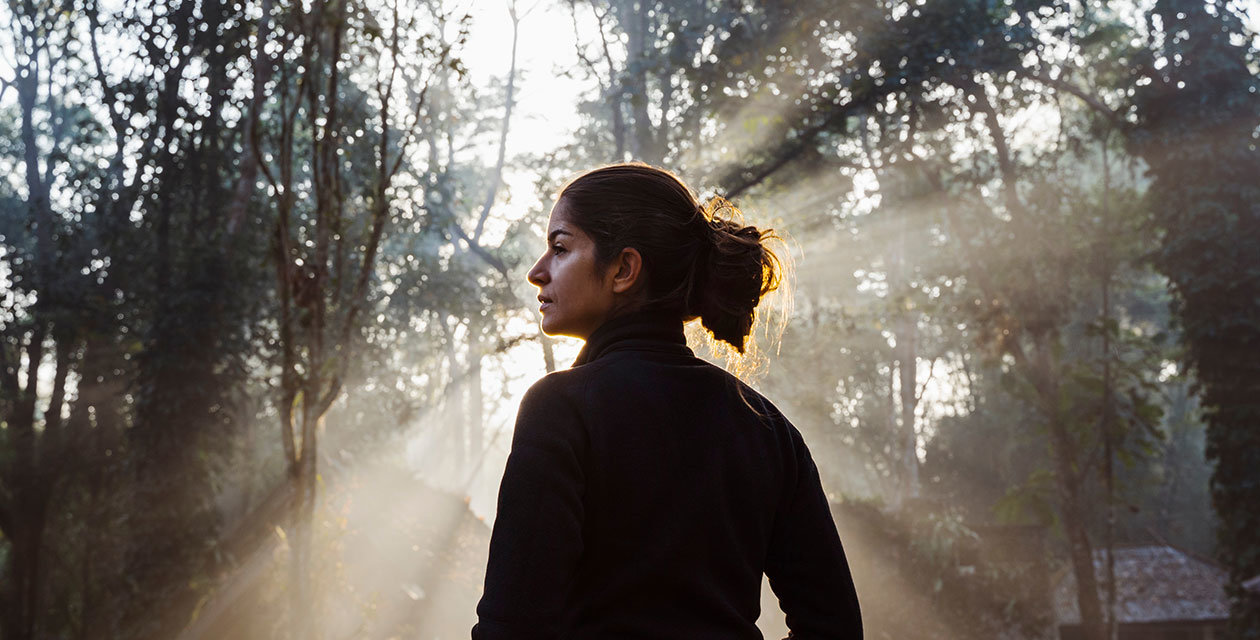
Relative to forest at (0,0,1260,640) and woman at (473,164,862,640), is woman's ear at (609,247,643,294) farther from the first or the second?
forest at (0,0,1260,640)

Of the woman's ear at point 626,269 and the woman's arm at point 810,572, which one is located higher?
the woman's ear at point 626,269

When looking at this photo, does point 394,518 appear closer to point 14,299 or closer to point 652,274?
point 14,299

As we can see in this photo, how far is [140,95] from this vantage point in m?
11.8

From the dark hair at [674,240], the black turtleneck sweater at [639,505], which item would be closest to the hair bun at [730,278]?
the dark hair at [674,240]

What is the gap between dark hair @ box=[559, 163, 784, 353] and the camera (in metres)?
1.50

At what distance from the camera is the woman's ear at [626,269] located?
1.49 metres

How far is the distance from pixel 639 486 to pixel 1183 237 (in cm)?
1347

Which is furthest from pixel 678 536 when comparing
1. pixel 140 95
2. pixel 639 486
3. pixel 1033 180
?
pixel 1033 180

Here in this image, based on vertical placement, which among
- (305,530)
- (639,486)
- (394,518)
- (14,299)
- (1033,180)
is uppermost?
(1033,180)

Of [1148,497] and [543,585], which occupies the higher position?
[543,585]

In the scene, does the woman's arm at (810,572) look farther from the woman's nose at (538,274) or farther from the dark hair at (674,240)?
the woman's nose at (538,274)

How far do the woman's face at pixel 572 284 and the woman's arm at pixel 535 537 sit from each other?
0.29m

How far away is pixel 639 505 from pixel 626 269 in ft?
1.38

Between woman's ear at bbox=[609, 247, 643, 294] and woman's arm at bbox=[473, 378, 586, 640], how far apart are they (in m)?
0.33
